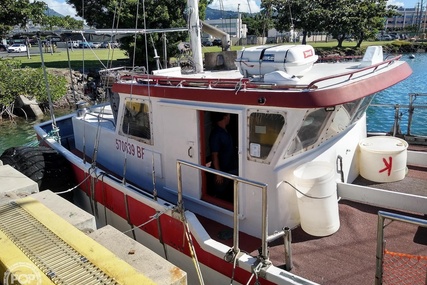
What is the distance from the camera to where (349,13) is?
162 ft

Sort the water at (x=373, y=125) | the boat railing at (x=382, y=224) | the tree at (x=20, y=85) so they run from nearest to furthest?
the boat railing at (x=382, y=224) < the water at (x=373, y=125) < the tree at (x=20, y=85)

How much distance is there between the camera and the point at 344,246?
15.3 ft

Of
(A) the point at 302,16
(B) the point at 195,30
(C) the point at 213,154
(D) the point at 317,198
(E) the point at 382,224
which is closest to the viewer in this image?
(E) the point at 382,224

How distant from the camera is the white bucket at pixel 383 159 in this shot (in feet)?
19.0

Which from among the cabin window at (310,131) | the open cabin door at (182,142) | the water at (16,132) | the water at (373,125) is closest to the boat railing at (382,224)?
the cabin window at (310,131)

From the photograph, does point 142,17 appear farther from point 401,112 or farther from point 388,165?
point 388,165

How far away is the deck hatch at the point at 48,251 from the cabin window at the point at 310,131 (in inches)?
106

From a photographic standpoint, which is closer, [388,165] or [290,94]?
[290,94]

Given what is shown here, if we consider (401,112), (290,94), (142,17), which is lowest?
(401,112)

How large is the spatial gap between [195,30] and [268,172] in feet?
11.2

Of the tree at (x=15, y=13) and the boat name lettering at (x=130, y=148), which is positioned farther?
the tree at (x=15, y=13)

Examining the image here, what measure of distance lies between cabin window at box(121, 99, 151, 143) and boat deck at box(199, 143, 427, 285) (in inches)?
68.8

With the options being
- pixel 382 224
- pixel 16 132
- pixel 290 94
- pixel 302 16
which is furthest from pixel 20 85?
pixel 302 16

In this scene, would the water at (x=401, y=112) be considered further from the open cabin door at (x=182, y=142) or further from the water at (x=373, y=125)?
the open cabin door at (x=182, y=142)
